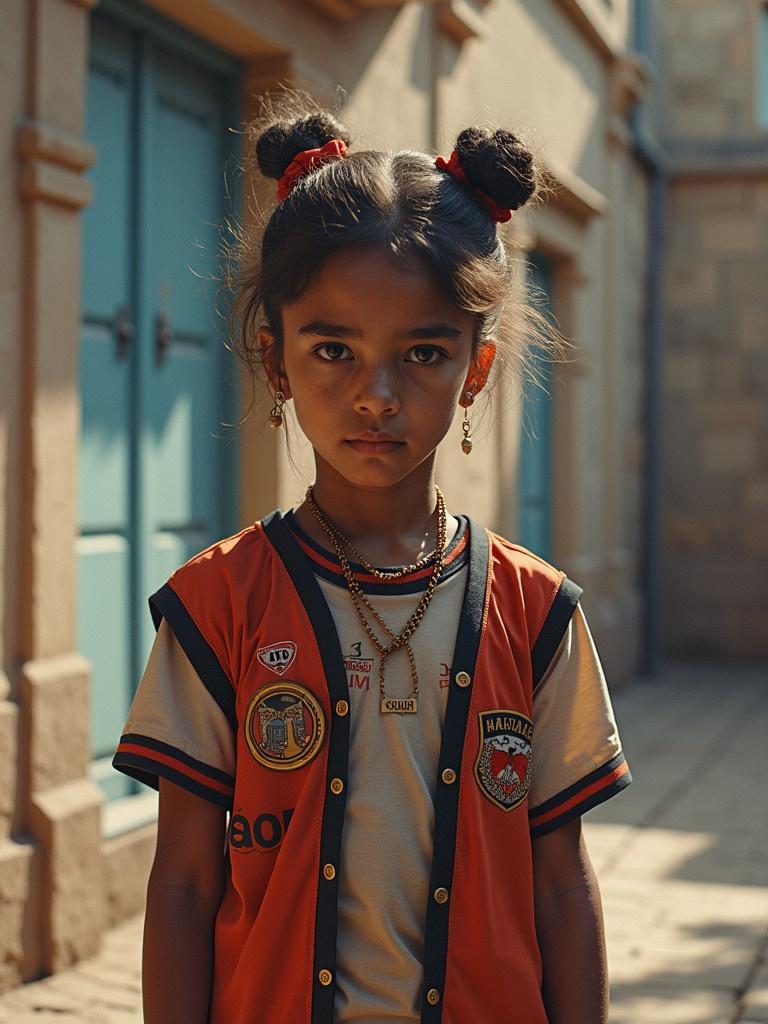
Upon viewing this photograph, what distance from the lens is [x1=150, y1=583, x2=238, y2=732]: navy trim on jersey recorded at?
1.61 m

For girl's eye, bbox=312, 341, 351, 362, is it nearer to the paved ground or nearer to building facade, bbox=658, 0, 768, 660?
the paved ground

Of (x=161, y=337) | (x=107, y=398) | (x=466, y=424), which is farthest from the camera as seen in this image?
(x=161, y=337)

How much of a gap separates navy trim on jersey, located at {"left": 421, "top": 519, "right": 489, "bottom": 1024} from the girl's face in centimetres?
19

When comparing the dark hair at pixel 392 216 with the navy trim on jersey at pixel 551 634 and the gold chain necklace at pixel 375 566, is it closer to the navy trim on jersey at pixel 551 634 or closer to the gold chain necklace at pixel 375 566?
the gold chain necklace at pixel 375 566

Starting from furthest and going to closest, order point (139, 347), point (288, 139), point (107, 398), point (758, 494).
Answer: point (758, 494) → point (139, 347) → point (107, 398) → point (288, 139)

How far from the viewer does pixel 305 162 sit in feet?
5.79

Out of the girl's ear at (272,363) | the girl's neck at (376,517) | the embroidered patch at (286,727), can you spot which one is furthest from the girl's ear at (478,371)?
the embroidered patch at (286,727)

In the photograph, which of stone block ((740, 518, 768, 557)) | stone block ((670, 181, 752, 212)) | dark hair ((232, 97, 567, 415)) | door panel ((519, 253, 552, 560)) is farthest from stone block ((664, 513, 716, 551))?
dark hair ((232, 97, 567, 415))

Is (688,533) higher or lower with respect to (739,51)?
lower

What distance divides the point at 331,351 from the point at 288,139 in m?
0.33

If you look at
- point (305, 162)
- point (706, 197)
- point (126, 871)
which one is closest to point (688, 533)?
point (706, 197)

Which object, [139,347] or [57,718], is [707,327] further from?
[57,718]

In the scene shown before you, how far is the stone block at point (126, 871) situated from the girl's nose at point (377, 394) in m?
2.68

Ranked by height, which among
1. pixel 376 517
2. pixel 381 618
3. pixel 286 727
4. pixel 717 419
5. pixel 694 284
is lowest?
pixel 286 727
